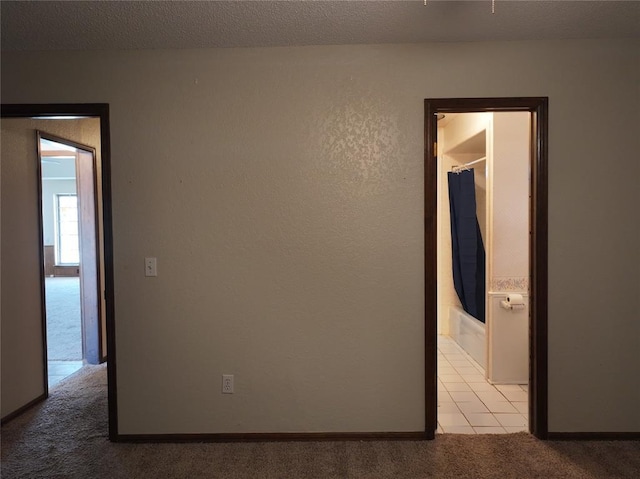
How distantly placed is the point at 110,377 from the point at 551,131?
3024 mm

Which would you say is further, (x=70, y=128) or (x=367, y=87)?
(x=70, y=128)

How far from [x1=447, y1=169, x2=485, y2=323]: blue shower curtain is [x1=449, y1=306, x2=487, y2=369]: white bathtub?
0.10m

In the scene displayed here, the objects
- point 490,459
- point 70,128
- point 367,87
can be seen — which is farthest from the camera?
point 70,128

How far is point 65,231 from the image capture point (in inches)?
391

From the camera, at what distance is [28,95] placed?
2367mm

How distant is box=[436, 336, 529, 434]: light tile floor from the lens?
2.59m

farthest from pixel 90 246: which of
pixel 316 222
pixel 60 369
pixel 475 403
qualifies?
pixel 475 403

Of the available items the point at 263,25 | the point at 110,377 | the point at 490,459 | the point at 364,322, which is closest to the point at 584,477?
the point at 490,459

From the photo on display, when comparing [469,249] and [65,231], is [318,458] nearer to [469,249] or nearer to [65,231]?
[469,249]

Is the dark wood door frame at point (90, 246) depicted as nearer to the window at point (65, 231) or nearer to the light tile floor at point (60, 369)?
the light tile floor at point (60, 369)

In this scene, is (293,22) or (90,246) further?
(90,246)

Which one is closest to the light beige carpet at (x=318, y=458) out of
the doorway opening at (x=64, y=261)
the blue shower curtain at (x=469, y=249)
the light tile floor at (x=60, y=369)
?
the light tile floor at (x=60, y=369)

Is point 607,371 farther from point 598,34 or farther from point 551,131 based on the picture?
point 598,34

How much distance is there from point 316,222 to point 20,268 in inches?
85.8
